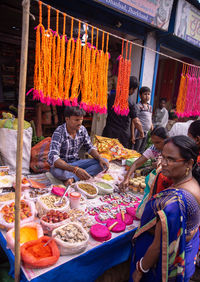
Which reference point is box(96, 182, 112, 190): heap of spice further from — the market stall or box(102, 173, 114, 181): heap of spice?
box(102, 173, 114, 181): heap of spice

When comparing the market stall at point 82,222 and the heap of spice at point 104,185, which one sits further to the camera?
the heap of spice at point 104,185

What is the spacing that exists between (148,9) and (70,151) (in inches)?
119

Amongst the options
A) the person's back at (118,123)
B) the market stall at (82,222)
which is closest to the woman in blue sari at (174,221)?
the market stall at (82,222)

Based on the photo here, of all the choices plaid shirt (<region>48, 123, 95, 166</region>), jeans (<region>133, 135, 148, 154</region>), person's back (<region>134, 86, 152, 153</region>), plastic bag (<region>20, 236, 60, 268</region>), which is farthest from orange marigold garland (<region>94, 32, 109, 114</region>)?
jeans (<region>133, 135, 148, 154</region>)

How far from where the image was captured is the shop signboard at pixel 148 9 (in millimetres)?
3412

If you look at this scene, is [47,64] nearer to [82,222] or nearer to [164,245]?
[82,222]

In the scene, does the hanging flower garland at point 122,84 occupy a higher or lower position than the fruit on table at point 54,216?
higher

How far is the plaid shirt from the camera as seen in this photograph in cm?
259

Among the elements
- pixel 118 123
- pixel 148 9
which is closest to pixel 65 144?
pixel 118 123

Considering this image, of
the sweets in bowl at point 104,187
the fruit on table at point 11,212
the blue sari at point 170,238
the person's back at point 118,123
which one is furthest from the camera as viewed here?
the person's back at point 118,123

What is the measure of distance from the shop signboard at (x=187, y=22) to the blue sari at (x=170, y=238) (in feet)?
14.4

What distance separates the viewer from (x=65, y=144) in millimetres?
2764

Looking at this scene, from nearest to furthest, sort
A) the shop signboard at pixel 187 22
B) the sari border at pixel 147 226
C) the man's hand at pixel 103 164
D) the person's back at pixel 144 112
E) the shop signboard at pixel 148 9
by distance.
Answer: the sari border at pixel 147 226 → the man's hand at pixel 103 164 → the shop signboard at pixel 148 9 → the person's back at pixel 144 112 → the shop signboard at pixel 187 22

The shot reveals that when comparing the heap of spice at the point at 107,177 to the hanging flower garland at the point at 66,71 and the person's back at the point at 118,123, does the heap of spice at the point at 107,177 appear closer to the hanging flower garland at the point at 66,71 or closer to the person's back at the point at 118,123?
the hanging flower garland at the point at 66,71
